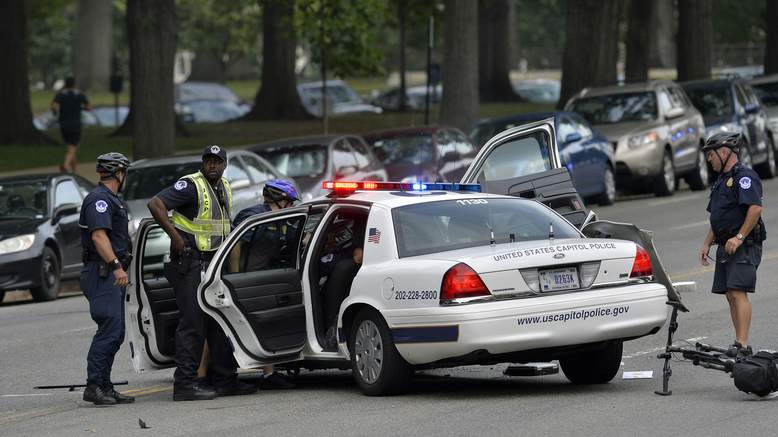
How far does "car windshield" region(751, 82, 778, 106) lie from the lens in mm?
32969

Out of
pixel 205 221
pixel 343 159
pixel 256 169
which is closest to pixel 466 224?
pixel 205 221

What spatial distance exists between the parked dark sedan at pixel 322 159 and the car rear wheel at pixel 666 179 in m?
5.47

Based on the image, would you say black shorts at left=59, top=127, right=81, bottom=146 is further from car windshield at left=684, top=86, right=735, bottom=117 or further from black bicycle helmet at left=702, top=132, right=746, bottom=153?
black bicycle helmet at left=702, top=132, right=746, bottom=153

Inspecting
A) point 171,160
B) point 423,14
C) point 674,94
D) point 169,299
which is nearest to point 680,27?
point 423,14

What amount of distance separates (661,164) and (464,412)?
17.5m

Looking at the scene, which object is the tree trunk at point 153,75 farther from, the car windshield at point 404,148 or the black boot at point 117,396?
the black boot at point 117,396

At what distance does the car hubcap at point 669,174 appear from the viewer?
86.8 feet

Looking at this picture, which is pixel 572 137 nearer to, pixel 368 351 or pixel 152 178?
pixel 152 178

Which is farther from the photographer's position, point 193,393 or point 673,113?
point 673,113

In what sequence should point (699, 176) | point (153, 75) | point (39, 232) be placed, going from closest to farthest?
1. point (39, 232)
2. point (153, 75)
3. point (699, 176)

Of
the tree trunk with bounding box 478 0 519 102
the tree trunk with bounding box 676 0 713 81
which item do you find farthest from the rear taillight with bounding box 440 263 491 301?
the tree trunk with bounding box 478 0 519 102

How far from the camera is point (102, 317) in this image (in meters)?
10.7

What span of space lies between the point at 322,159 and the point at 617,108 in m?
6.89

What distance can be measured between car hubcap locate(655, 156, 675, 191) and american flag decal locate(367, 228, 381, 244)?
16.9 m
